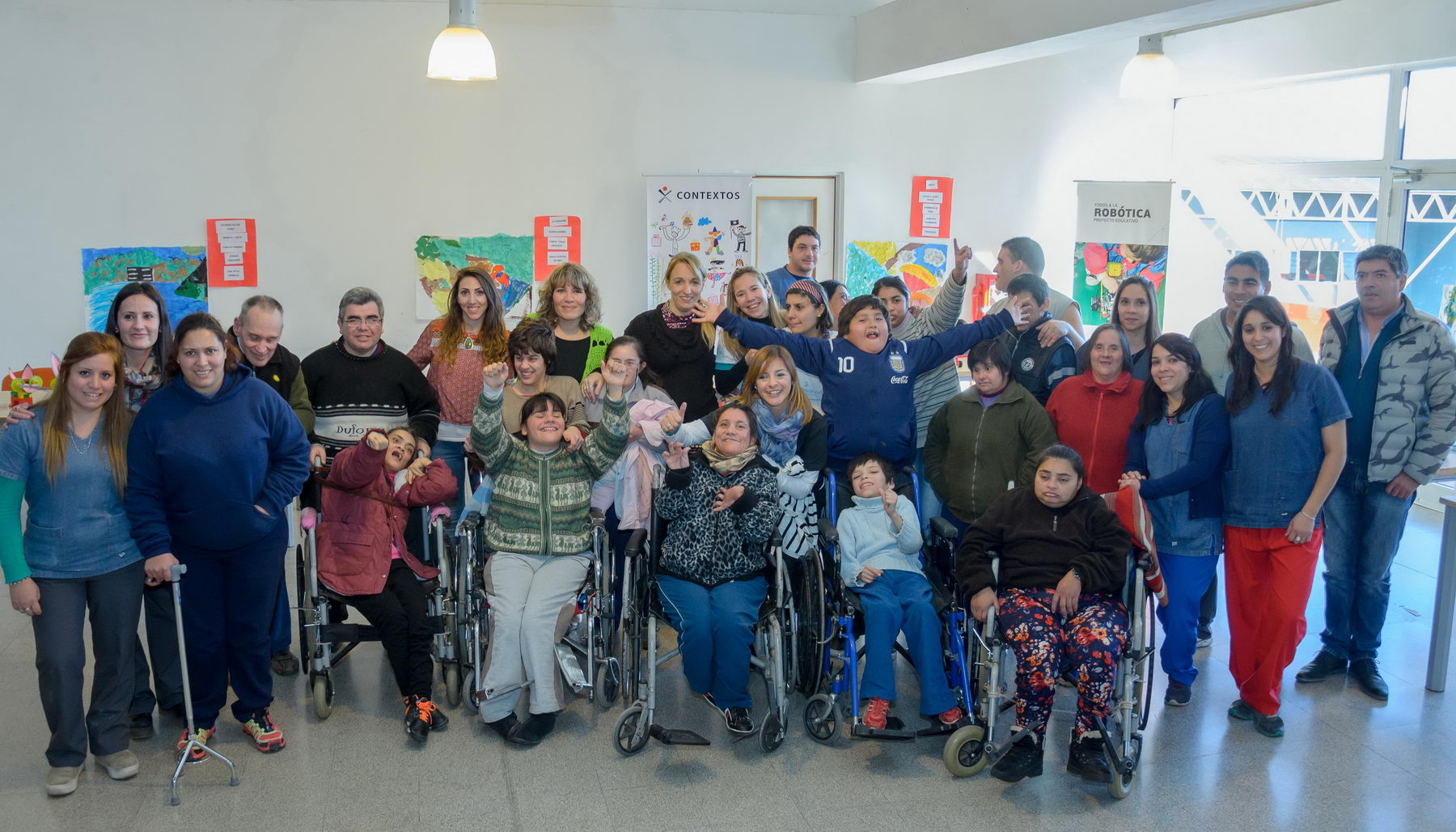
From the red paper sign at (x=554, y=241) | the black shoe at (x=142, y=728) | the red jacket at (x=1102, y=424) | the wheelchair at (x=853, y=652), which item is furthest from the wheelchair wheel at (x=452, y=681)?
the red paper sign at (x=554, y=241)

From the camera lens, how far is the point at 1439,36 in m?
5.80

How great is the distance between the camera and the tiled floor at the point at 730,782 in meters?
3.03

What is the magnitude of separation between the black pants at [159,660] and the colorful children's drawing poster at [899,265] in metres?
4.62

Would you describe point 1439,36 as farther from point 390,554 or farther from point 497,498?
point 390,554

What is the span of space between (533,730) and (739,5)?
15.5 feet

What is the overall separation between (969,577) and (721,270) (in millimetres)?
3836

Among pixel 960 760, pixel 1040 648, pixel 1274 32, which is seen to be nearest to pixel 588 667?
pixel 960 760

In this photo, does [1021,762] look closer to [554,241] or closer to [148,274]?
[554,241]

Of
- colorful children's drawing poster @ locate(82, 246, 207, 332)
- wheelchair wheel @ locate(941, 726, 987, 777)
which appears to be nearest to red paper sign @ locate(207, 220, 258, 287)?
colorful children's drawing poster @ locate(82, 246, 207, 332)

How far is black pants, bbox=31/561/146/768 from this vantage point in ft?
9.90

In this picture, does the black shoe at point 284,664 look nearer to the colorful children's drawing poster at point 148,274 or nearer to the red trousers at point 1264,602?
the colorful children's drawing poster at point 148,274

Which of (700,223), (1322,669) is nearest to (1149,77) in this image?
(700,223)

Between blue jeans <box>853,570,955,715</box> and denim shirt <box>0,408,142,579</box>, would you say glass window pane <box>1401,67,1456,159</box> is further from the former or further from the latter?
denim shirt <box>0,408,142,579</box>

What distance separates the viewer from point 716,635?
3.42 metres
